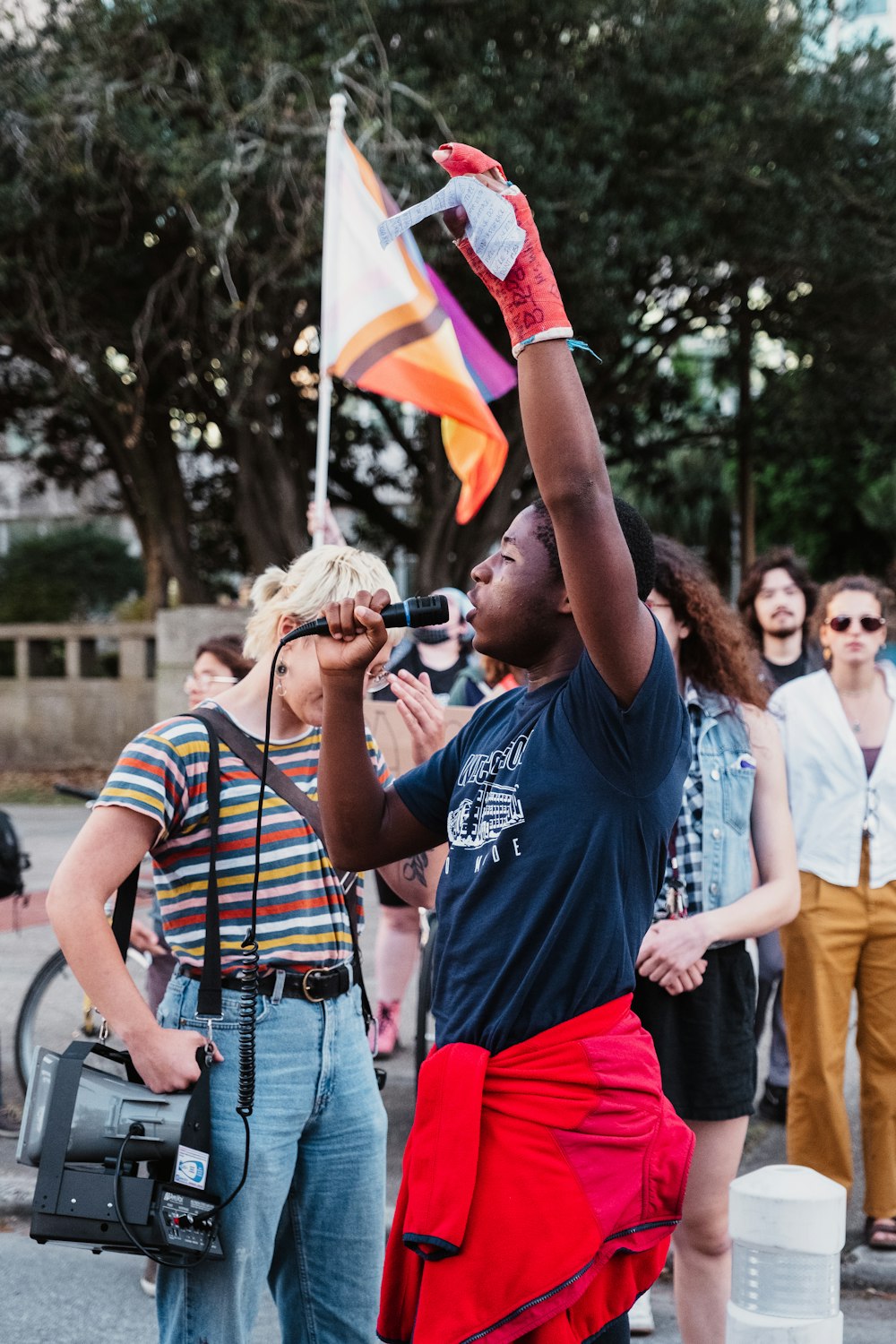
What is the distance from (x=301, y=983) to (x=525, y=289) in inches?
53.8

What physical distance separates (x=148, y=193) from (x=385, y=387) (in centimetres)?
798

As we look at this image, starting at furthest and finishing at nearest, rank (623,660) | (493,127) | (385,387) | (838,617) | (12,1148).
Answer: (493,127) → (385,387) → (12,1148) → (838,617) → (623,660)

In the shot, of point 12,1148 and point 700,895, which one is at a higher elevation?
point 700,895

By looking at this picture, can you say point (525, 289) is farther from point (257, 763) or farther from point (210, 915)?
point (210, 915)

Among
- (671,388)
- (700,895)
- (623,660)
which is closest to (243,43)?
(671,388)

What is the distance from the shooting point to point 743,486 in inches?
832

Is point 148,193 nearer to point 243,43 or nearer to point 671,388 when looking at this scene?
point 243,43

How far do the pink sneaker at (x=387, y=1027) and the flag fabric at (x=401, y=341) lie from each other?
91.6 inches

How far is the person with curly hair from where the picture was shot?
10.4ft

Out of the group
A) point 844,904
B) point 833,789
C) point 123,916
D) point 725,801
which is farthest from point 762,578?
point 123,916

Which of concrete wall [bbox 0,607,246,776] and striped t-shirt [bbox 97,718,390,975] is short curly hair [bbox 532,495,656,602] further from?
concrete wall [bbox 0,607,246,776]

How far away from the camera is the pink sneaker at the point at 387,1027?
236 inches

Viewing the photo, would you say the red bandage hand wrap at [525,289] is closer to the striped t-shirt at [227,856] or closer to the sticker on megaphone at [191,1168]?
the striped t-shirt at [227,856]

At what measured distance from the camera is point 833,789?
15.0 feet
